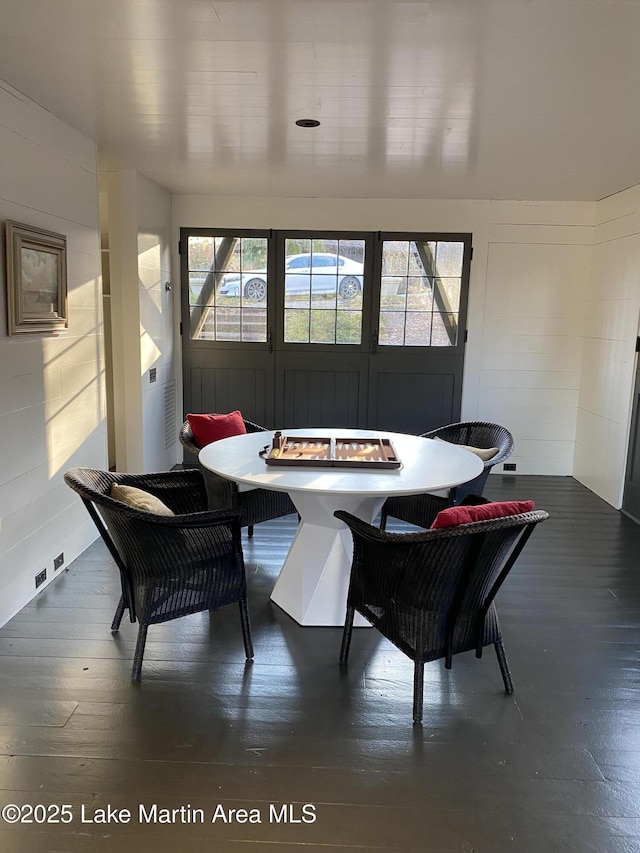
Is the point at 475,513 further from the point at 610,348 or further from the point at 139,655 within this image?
the point at 610,348

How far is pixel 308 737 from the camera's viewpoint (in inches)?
86.7

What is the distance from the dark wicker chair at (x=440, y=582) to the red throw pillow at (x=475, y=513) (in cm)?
6

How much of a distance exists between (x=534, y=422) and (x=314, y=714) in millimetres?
4323

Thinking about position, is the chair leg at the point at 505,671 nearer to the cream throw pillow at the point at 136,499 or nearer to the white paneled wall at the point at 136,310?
the cream throw pillow at the point at 136,499

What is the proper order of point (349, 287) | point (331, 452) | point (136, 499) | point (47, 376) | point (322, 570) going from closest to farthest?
1. point (136, 499)
2. point (322, 570)
3. point (331, 452)
4. point (47, 376)
5. point (349, 287)

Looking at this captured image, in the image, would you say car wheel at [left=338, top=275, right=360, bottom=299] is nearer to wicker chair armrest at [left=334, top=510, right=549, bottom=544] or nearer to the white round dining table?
the white round dining table

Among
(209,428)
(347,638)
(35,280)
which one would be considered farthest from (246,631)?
(35,280)

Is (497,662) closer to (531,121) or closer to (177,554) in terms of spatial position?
(177,554)

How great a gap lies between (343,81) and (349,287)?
3080mm

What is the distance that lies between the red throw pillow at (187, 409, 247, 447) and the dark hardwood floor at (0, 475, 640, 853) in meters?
1.06

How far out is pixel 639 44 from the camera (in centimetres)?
229

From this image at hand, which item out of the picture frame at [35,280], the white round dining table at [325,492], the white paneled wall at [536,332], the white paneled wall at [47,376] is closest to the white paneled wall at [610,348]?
the white paneled wall at [536,332]

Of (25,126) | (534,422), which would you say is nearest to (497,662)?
(25,126)

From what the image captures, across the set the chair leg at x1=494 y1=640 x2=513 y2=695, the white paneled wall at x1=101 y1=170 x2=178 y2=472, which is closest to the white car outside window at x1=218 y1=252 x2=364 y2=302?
the white paneled wall at x1=101 y1=170 x2=178 y2=472
